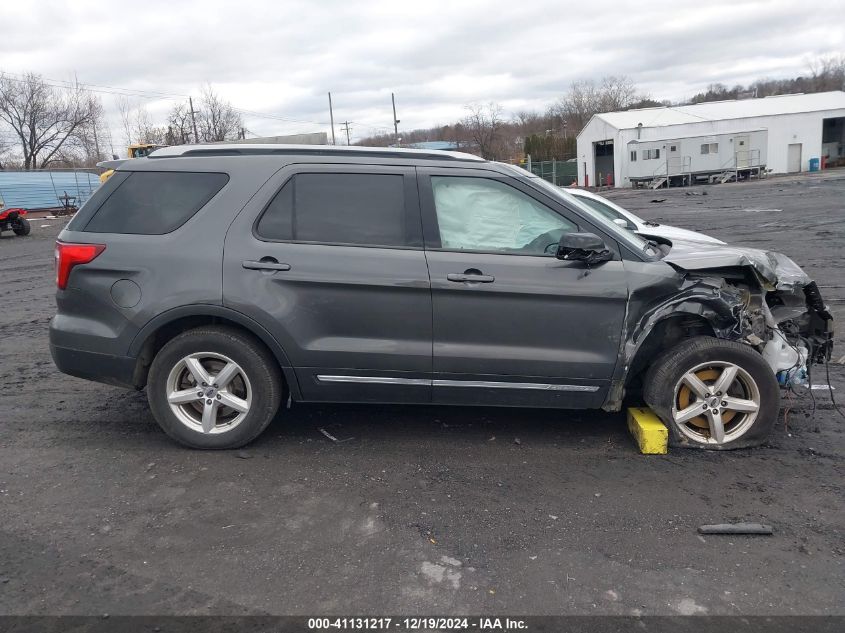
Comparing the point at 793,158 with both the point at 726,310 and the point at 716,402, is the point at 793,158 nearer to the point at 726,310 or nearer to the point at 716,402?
the point at 726,310

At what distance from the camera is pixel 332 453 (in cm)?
436

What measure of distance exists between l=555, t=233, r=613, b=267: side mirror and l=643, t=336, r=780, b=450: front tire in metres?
0.79

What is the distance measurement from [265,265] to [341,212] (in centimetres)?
59

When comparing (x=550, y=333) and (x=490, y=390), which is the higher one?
(x=550, y=333)

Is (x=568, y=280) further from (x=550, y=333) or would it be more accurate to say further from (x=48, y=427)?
(x=48, y=427)

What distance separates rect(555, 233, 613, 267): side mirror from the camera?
3979 mm

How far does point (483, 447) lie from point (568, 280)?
4.07ft

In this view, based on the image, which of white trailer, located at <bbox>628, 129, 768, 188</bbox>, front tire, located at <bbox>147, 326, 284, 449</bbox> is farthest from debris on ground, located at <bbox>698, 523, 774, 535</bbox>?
white trailer, located at <bbox>628, 129, 768, 188</bbox>

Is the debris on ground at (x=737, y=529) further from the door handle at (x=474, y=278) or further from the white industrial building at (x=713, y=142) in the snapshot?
the white industrial building at (x=713, y=142)

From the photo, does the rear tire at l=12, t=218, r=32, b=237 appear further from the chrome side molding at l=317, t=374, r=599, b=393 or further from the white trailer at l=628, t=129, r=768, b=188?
the white trailer at l=628, t=129, r=768, b=188

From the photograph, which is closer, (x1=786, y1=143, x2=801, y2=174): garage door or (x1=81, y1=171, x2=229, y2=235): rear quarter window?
(x1=81, y1=171, x2=229, y2=235): rear quarter window

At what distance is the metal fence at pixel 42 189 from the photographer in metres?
34.3

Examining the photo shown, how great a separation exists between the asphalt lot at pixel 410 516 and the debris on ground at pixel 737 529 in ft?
0.18

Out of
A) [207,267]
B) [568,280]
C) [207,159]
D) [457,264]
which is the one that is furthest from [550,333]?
[207,159]
